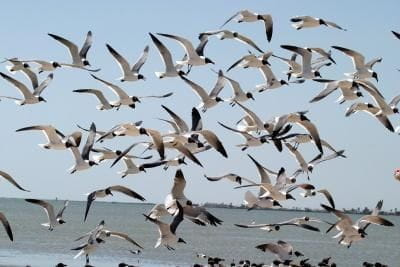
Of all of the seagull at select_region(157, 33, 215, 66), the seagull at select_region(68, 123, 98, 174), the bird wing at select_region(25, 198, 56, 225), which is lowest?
the bird wing at select_region(25, 198, 56, 225)

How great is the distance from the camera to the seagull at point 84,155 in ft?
60.2

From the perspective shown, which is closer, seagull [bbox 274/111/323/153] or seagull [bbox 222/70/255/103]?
seagull [bbox 274/111/323/153]

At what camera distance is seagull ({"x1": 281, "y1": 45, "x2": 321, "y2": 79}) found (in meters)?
20.9

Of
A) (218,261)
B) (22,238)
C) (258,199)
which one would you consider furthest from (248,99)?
(22,238)

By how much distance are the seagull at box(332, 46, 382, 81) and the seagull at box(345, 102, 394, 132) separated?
64cm

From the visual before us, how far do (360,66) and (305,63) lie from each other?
125 cm

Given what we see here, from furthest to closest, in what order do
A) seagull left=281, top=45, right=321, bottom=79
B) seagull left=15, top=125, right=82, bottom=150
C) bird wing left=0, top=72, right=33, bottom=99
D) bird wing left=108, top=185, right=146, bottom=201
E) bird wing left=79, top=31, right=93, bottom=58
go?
bird wing left=79, top=31, right=93, bottom=58 < bird wing left=0, top=72, right=33, bottom=99 < seagull left=281, top=45, right=321, bottom=79 < seagull left=15, top=125, right=82, bottom=150 < bird wing left=108, top=185, right=146, bottom=201

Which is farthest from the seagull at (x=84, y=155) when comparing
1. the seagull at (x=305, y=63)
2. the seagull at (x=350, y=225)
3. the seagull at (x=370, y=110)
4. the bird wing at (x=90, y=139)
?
the seagull at (x=370, y=110)

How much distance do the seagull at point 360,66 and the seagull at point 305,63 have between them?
0.70 meters

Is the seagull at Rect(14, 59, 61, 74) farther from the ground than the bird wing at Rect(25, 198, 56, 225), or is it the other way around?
the seagull at Rect(14, 59, 61, 74)

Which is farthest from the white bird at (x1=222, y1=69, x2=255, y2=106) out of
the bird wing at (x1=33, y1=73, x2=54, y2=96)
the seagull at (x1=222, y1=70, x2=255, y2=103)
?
the bird wing at (x1=33, y1=73, x2=54, y2=96)

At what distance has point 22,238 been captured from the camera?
5628cm

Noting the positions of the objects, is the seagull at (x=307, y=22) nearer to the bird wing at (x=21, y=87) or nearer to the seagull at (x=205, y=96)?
the seagull at (x=205, y=96)

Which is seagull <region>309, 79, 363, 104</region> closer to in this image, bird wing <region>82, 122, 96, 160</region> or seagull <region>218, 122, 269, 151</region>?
seagull <region>218, 122, 269, 151</region>
